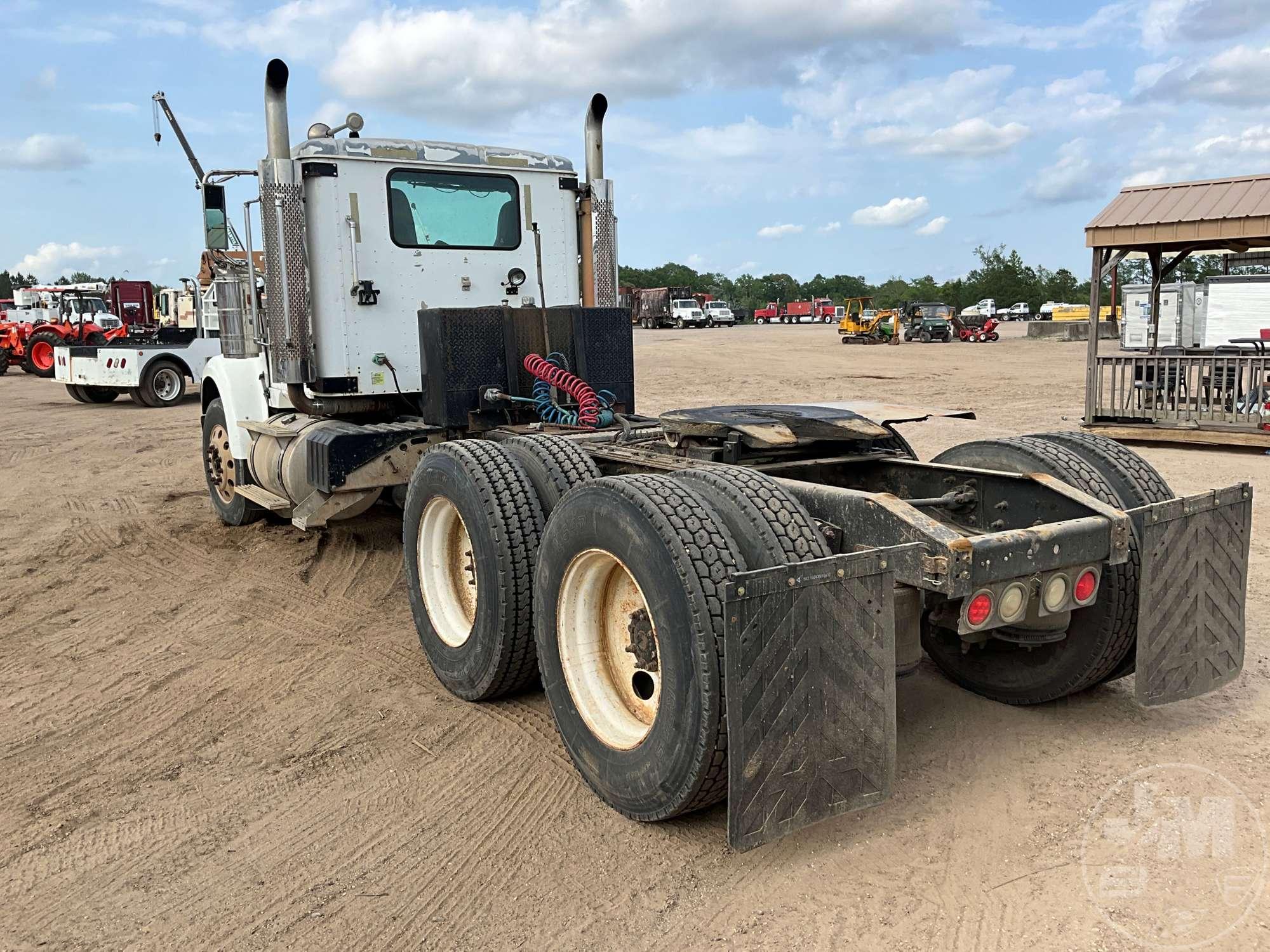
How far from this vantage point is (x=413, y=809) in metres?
3.69

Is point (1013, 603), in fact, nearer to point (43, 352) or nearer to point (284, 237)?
point (284, 237)

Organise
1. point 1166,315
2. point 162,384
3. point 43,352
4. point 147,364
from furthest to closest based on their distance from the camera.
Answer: point 43,352 < point 162,384 < point 147,364 < point 1166,315

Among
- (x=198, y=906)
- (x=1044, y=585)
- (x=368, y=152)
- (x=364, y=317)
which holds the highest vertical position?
(x=368, y=152)

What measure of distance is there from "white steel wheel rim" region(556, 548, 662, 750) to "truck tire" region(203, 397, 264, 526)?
4973 mm

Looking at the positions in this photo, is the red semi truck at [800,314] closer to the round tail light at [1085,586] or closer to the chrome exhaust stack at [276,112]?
the chrome exhaust stack at [276,112]

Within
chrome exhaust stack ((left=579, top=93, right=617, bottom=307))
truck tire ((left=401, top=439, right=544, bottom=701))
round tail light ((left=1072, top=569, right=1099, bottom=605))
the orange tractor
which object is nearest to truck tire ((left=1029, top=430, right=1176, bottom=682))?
round tail light ((left=1072, top=569, right=1099, bottom=605))

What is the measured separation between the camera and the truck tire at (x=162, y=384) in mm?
19828

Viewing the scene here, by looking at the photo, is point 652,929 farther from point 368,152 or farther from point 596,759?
point 368,152

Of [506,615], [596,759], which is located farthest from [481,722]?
[596,759]

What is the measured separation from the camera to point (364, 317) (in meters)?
6.64

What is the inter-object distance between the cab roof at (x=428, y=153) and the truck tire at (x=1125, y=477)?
13.7 ft

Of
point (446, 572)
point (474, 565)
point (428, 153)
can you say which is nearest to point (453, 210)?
point (428, 153)

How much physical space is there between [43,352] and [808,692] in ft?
97.0

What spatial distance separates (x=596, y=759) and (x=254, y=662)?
7.92ft
